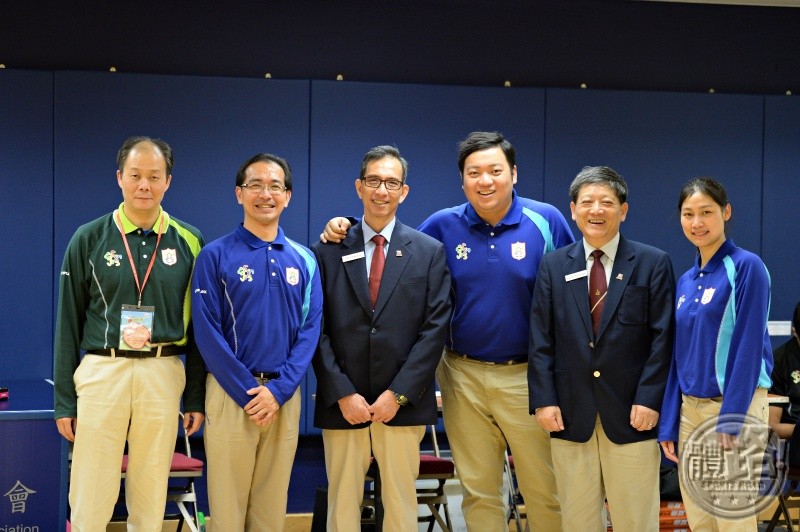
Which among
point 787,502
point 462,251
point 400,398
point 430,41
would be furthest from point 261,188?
point 787,502

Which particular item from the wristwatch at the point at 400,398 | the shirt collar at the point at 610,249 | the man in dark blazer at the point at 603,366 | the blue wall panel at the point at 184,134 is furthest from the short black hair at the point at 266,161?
the blue wall panel at the point at 184,134

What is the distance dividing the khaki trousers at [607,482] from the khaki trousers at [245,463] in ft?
3.45

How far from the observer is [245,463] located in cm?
341

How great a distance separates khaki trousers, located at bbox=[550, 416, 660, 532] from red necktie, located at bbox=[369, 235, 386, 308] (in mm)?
908

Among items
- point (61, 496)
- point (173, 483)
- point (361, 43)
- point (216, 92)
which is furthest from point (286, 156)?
point (61, 496)

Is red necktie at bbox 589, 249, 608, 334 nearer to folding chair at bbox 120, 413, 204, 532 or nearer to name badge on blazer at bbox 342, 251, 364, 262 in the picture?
name badge on blazer at bbox 342, 251, 364, 262

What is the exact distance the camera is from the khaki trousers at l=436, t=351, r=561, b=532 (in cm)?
361

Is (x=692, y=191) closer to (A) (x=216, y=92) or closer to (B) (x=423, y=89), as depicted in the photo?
(B) (x=423, y=89)

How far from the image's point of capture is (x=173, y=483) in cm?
509

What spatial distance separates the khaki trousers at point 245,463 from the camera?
338 centimetres

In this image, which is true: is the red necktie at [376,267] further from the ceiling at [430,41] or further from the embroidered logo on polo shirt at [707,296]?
the ceiling at [430,41]

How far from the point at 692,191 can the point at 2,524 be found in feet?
9.75

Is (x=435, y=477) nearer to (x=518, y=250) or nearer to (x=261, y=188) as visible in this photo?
(x=518, y=250)

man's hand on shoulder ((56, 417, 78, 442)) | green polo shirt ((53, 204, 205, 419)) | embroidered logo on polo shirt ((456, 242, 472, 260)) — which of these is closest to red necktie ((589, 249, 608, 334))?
embroidered logo on polo shirt ((456, 242, 472, 260))
